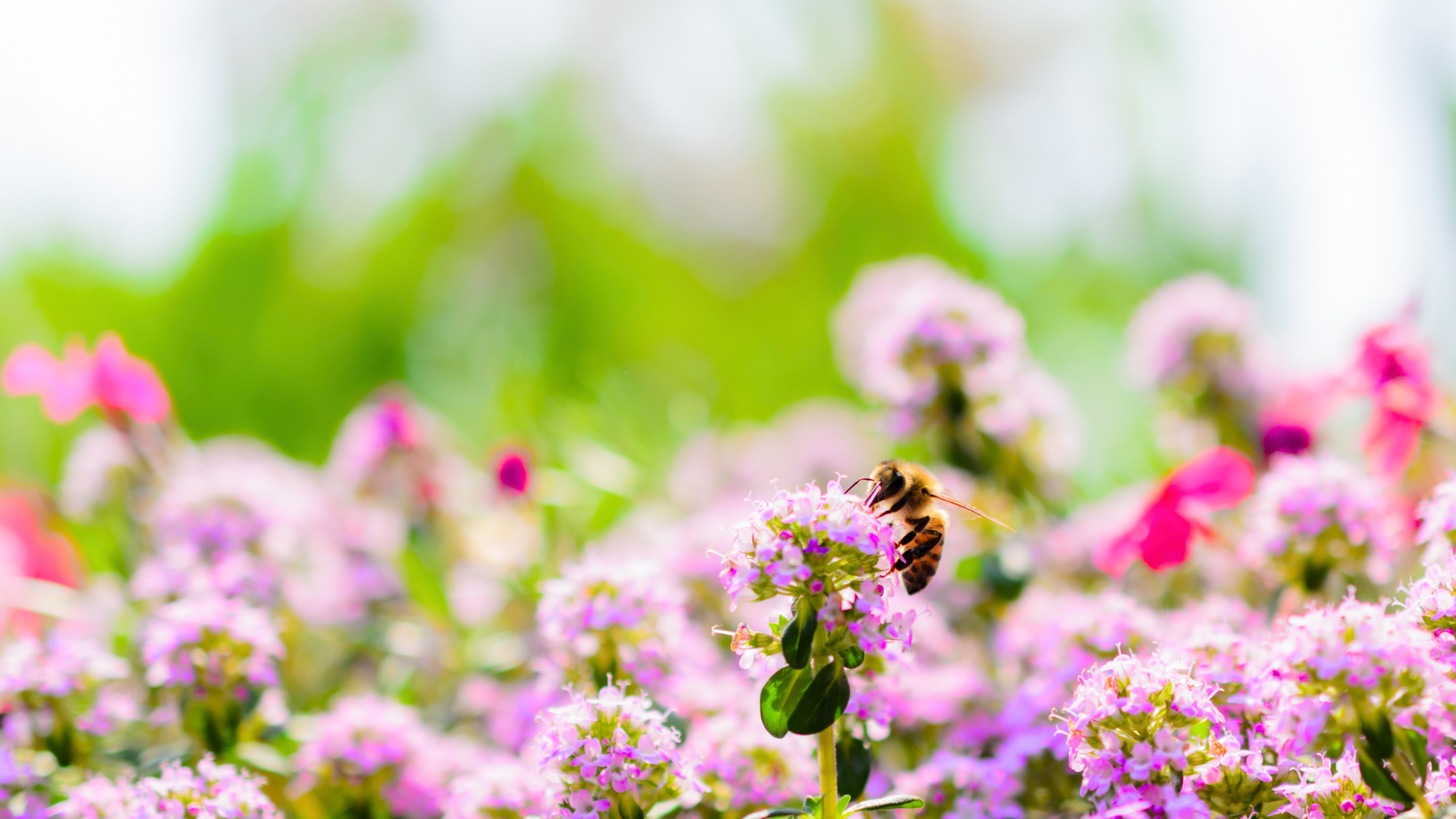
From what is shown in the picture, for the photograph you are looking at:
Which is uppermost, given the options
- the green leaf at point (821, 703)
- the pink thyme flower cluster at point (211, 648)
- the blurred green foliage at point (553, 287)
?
the blurred green foliage at point (553, 287)

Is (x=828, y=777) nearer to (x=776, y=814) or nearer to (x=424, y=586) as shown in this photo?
(x=776, y=814)

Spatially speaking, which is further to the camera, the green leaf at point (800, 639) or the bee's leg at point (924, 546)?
the bee's leg at point (924, 546)

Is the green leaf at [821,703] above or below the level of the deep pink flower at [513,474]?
below

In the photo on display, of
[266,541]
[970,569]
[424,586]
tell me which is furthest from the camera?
[424,586]

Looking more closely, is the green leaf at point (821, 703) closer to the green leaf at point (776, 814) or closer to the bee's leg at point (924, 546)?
the green leaf at point (776, 814)

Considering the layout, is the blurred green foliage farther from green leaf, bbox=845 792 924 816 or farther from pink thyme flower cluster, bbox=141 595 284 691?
green leaf, bbox=845 792 924 816

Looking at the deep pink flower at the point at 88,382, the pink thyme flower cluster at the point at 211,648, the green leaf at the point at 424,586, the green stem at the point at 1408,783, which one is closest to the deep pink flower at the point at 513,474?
the green leaf at the point at 424,586

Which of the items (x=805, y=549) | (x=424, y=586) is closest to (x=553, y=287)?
(x=424, y=586)
